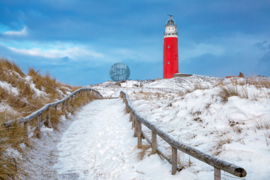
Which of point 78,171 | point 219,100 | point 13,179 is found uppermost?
point 219,100

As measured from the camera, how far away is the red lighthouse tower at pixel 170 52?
44125 millimetres

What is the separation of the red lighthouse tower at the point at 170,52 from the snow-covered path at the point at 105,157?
122ft

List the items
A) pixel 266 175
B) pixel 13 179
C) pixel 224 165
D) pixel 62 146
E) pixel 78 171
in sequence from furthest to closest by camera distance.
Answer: pixel 62 146
pixel 78 171
pixel 13 179
pixel 266 175
pixel 224 165

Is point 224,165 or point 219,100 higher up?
point 219,100

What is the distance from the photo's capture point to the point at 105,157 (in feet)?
17.6

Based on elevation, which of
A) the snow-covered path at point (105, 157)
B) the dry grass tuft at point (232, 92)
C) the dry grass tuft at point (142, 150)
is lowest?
the snow-covered path at point (105, 157)

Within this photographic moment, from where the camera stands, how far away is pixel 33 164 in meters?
4.57

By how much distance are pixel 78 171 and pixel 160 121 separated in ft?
11.1

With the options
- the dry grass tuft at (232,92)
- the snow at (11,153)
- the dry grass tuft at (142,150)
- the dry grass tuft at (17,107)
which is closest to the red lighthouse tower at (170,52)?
the dry grass tuft at (17,107)

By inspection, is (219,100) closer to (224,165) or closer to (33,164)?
(224,165)

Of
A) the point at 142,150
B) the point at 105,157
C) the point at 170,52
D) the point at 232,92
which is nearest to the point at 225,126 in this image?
the point at 232,92

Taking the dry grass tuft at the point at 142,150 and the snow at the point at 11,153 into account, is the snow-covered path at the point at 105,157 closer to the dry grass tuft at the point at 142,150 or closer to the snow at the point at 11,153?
the dry grass tuft at the point at 142,150

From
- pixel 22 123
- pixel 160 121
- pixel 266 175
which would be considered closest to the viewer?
pixel 266 175

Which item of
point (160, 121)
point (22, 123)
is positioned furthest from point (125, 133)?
point (22, 123)
